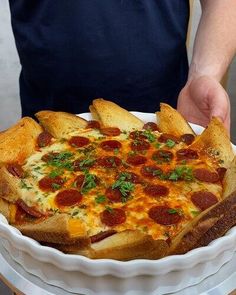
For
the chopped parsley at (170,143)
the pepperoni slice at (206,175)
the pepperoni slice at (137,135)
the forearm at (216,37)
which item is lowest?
the pepperoni slice at (206,175)

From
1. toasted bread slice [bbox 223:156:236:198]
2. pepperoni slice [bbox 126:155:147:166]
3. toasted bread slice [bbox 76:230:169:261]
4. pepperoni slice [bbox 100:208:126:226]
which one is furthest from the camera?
pepperoni slice [bbox 126:155:147:166]

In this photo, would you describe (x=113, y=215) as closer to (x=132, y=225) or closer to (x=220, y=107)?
(x=132, y=225)

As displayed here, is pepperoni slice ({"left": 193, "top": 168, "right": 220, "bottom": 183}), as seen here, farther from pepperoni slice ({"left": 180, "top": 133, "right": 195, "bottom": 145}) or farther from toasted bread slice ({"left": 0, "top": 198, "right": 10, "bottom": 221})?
toasted bread slice ({"left": 0, "top": 198, "right": 10, "bottom": 221})

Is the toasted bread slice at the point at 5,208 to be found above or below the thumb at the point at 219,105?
below

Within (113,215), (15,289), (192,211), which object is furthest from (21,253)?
(192,211)

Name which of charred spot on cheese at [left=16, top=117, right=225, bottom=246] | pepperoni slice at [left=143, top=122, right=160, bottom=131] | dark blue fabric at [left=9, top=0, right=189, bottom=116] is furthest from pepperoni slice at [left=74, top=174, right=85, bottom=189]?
dark blue fabric at [left=9, top=0, right=189, bottom=116]

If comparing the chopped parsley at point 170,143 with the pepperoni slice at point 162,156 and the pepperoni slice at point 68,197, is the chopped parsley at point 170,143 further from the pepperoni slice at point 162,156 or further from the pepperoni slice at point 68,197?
the pepperoni slice at point 68,197

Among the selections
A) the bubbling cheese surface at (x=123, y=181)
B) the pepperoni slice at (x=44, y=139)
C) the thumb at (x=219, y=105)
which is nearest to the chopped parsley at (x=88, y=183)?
the bubbling cheese surface at (x=123, y=181)
